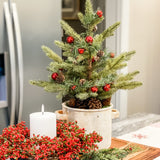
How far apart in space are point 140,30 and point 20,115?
1451 millimetres

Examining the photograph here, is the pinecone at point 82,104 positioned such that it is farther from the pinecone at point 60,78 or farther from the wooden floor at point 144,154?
the wooden floor at point 144,154

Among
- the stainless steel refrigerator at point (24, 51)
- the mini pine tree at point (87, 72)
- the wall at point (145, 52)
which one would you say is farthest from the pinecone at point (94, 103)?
the wall at point (145, 52)

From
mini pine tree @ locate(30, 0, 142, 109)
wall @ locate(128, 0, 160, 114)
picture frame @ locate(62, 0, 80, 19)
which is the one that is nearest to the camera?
mini pine tree @ locate(30, 0, 142, 109)

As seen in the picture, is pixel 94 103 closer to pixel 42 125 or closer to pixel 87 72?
pixel 87 72

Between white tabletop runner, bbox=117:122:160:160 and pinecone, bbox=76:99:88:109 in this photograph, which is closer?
pinecone, bbox=76:99:88:109

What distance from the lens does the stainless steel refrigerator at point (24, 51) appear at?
3.54 feet

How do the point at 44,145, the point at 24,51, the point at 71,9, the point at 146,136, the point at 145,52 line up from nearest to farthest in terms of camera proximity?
the point at 44,145 → the point at 24,51 → the point at 146,136 → the point at 145,52 → the point at 71,9

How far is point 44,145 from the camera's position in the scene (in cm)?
78

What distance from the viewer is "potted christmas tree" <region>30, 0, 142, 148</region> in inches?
40.3

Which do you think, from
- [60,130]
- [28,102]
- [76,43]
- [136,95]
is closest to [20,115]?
[28,102]

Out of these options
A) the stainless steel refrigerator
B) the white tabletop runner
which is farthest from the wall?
the stainless steel refrigerator

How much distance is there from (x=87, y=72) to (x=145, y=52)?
1.38 metres

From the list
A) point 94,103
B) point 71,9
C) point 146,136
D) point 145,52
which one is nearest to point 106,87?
point 94,103

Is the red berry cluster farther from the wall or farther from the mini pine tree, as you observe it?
the wall
